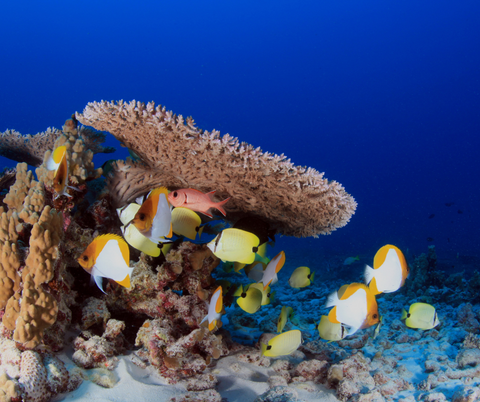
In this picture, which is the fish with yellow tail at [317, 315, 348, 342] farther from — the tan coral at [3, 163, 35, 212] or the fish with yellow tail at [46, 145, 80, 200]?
the tan coral at [3, 163, 35, 212]

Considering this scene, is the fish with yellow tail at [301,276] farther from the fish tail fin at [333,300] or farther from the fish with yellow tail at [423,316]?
the fish tail fin at [333,300]

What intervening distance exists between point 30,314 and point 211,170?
219 cm

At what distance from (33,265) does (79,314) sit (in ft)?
2.90

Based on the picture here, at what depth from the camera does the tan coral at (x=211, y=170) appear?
280cm

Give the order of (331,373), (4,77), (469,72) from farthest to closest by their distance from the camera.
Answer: (4,77), (469,72), (331,373)

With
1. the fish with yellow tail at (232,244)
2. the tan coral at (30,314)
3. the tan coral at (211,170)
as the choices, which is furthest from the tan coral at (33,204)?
the fish with yellow tail at (232,244)

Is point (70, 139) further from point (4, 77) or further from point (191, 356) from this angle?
point (4, 77)

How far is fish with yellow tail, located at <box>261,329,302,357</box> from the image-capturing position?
275 centimetres

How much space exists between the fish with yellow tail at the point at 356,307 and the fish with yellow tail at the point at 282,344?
2.43 ft

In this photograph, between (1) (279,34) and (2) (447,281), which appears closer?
(2) (447,281)

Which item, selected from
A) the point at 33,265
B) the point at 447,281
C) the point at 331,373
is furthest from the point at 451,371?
the point at 447,281

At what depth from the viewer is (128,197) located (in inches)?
146

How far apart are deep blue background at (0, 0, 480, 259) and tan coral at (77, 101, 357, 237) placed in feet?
325

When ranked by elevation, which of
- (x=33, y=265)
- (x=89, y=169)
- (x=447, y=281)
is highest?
(x=447, y=281)
